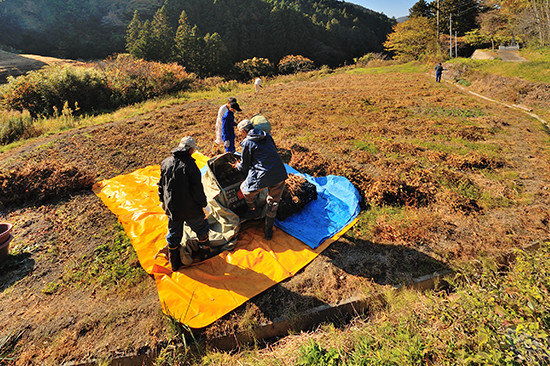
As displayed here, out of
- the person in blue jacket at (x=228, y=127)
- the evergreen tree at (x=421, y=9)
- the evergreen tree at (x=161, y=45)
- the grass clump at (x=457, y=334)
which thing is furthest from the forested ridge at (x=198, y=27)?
the grass clump at (x=457, y=334)

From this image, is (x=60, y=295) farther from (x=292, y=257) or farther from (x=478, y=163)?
(x=478, y=163)

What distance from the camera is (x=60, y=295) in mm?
3363

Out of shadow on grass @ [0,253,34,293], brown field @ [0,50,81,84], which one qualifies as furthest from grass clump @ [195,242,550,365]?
brown field @ [0,50,81,84]

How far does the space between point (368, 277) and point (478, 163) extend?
5131mm

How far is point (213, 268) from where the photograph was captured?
3.70 meters

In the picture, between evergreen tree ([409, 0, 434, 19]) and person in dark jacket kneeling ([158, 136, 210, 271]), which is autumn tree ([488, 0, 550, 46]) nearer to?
evergreen tree ([409, 0, 434, 19])

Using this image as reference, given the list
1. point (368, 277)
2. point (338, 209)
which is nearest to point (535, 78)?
point (338, 209)

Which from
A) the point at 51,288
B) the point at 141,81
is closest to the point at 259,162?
the point at 51,288

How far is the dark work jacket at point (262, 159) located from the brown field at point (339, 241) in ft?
4.81

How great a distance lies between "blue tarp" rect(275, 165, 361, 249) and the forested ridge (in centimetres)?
5242

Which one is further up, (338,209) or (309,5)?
(309,5)

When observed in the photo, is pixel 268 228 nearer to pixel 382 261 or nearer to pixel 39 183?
pixel 382 261

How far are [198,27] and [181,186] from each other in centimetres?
6451

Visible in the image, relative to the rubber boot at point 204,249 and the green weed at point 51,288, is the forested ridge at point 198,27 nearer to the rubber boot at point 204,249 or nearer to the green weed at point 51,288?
the rubber boot at point 204,249
